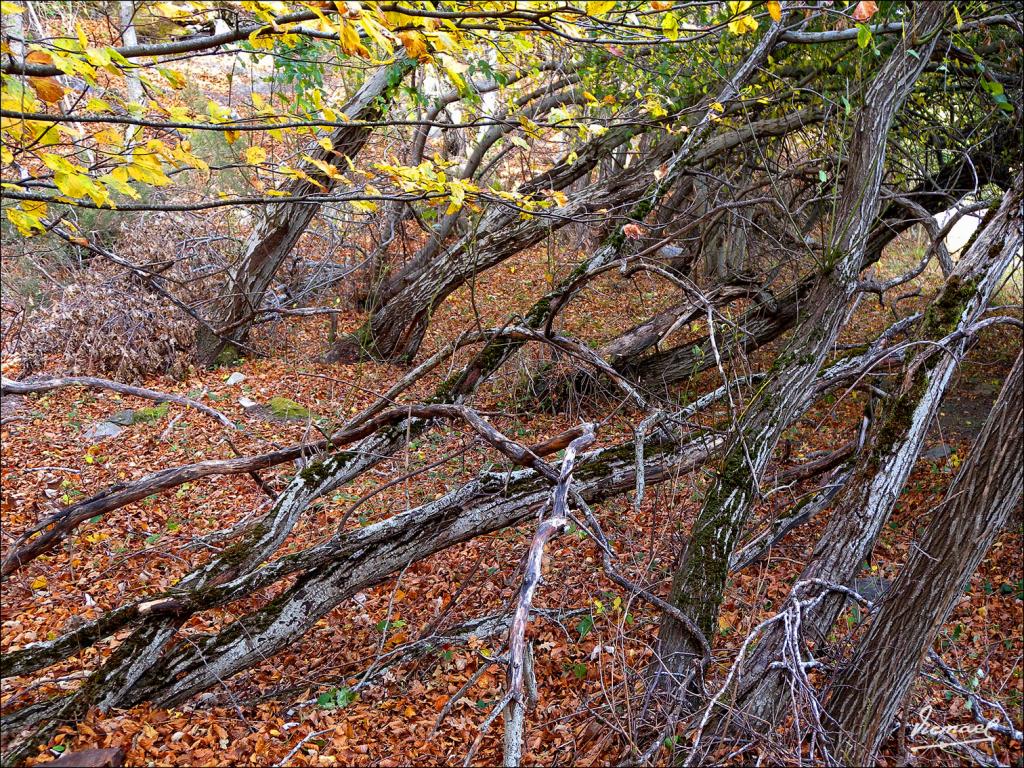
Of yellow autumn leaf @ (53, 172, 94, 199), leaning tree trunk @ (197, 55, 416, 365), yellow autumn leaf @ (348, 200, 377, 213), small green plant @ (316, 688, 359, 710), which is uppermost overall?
yellow autumn leaf @ (53, 172, 94, 199)

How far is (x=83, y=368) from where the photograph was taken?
8.00 m

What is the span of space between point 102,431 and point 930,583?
24.1ft

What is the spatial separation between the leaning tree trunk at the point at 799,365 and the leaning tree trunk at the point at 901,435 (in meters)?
0.45

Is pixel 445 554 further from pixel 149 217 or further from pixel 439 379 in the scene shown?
pixel 149 217

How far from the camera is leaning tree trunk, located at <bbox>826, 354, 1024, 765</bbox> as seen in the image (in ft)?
10.2

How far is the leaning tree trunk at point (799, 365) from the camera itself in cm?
372

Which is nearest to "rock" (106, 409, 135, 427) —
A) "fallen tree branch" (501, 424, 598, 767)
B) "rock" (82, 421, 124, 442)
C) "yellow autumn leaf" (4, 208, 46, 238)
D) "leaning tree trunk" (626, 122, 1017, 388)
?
"rock" (82, 421, 124, 442)

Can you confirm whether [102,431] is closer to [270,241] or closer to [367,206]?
[270,241]

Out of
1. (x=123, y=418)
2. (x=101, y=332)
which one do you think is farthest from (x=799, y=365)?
(x=101, y=332)

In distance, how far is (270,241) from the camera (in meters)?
Result: 8.58

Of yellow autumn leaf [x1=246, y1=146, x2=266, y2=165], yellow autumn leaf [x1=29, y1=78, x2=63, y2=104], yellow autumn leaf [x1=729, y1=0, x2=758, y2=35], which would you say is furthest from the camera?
yellow autumn leaf [x1=246, y1=146, x2=266, y2=165]

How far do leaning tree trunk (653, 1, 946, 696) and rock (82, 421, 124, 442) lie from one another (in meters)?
6.04

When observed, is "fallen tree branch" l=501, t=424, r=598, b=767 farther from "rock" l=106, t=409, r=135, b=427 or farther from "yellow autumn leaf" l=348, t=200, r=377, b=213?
"rock" l=106, t=409, r=135, b=427

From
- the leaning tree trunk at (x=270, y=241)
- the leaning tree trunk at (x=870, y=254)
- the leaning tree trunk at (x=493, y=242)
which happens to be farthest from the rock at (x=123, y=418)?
the leaning tree trunk at (x=870, y=254)
